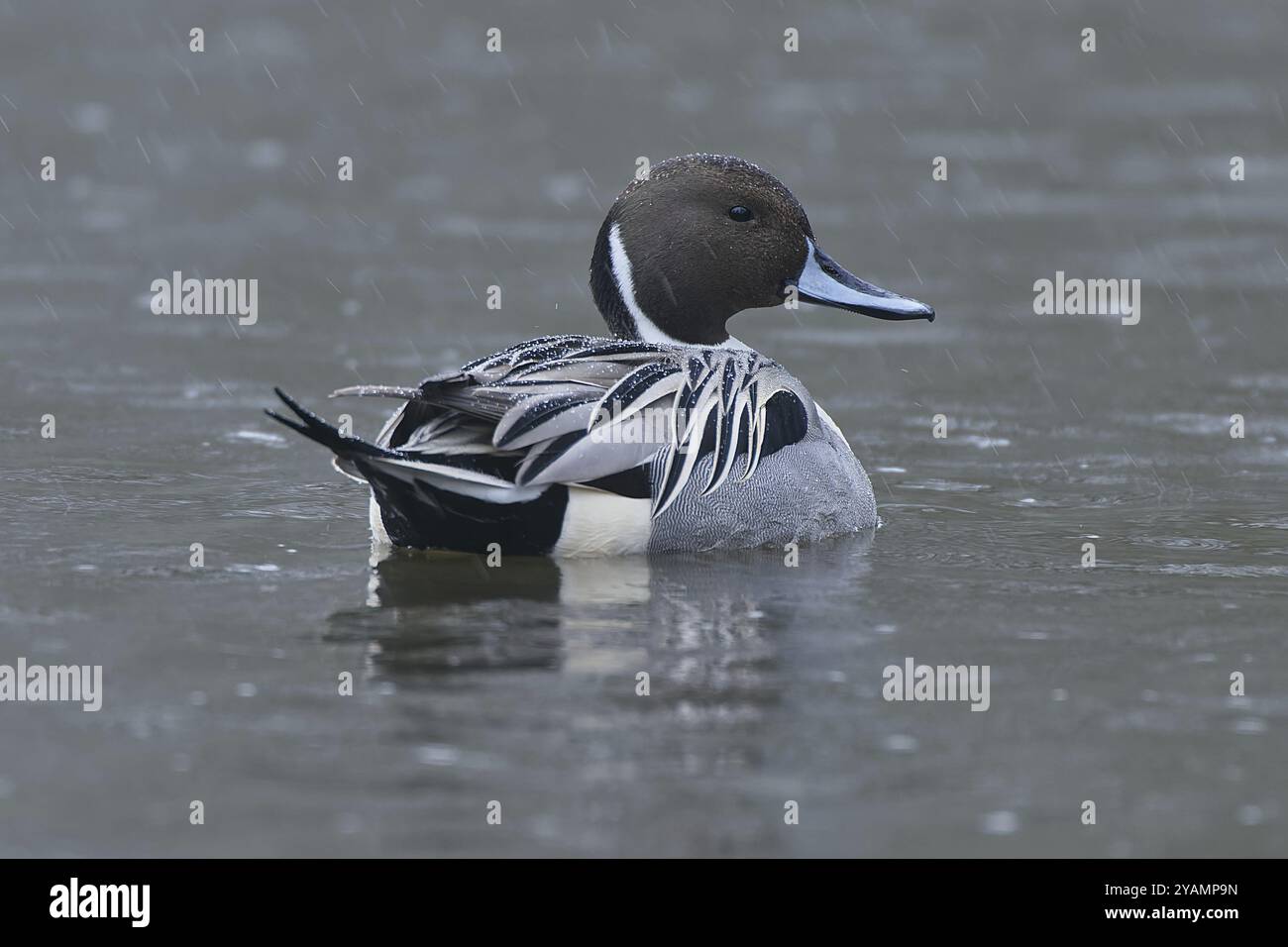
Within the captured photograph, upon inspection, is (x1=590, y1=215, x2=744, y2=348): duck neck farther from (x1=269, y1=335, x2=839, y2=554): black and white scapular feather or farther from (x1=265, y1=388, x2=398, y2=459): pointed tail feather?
(x1=265, y1=388, x2=398, y2=459): pointed tail feather

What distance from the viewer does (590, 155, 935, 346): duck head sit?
925cm

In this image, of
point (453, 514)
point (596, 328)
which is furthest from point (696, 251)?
point (596, 328)

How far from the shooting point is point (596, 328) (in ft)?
46.6

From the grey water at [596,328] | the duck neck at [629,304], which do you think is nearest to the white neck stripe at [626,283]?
the duck neck at [629,304]

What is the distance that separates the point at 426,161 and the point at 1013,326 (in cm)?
624

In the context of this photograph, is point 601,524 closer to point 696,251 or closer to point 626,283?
point 626,283

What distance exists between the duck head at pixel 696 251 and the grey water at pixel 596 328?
1.21 m

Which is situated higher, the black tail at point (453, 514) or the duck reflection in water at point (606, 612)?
the black tail at point (453, 514)

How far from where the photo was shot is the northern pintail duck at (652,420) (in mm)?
7934

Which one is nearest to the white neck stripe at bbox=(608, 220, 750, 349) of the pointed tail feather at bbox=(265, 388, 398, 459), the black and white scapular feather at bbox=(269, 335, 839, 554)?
the black and white scapular feather at bbox=(269, 335, 839, 554)

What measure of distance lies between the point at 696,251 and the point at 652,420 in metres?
1.30

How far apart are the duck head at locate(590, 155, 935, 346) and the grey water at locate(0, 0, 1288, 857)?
1213mm

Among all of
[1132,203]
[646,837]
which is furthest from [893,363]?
[646,837]

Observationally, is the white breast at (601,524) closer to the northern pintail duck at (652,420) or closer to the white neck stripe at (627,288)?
the northern pintail duck at (652,420)
